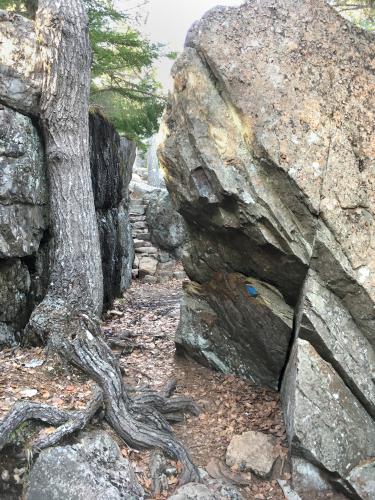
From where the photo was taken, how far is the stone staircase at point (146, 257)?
12.8m

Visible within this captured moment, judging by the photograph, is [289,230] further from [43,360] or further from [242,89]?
[43,360]

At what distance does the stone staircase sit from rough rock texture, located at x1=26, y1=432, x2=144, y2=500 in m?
8.39

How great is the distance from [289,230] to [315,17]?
2.37 meters

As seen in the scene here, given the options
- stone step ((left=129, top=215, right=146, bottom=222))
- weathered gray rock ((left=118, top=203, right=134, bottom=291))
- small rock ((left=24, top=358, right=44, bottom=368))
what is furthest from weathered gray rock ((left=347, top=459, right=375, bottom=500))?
stone step ((left=129, top=215, right=146, bottom=222))

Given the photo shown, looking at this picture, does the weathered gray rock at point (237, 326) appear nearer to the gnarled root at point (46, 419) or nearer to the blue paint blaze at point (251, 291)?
the blue paint blaze at point (251, 291)

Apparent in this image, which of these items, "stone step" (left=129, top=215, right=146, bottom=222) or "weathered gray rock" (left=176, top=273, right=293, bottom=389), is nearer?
"weathered gray rock" (left=176, top=273, right=293, bottom=389)

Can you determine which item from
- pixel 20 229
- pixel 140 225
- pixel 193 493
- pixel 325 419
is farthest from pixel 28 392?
pixel 140 225

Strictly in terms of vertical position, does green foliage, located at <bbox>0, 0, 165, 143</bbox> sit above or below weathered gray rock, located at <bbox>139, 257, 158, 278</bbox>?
above

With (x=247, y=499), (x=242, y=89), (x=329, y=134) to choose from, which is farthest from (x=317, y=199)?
(x=247, y=499)

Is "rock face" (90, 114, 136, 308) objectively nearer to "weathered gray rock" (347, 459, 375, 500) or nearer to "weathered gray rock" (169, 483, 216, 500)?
"weathered gray rock" (169, 483, 216, 500)

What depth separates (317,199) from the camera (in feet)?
15.2

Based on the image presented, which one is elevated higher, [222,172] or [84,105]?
[84,105]

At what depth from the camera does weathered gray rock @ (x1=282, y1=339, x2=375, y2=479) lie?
13.9 feet

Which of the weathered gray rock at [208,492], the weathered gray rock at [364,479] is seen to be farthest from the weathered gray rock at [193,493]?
the weathered gray rock at [364,479]
